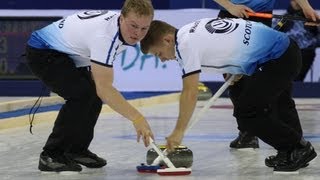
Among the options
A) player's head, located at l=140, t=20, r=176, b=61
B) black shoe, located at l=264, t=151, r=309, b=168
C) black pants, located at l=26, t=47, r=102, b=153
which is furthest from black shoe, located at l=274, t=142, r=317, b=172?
black pants, located at l=26, t=47, r=102, b=153

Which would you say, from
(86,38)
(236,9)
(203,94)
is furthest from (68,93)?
(203,94)

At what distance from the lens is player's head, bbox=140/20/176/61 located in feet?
12.7

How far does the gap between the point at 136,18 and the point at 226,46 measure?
48cm

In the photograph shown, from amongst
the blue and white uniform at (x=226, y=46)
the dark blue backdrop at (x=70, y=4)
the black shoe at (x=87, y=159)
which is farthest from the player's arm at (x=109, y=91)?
the dark blue backdrop at (x=70, y=4)

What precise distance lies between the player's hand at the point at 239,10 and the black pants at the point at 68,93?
0.90m

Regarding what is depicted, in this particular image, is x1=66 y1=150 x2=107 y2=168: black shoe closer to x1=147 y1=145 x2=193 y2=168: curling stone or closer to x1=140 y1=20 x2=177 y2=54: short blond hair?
x1=147 y1=145 x2=193 y2=168: curling stone

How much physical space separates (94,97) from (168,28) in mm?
575

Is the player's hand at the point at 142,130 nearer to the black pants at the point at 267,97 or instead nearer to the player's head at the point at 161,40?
the player's head at the point at 161,40

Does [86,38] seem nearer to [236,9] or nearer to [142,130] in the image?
[142,130]

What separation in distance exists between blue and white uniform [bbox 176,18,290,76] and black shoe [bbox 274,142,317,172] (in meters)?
0.48

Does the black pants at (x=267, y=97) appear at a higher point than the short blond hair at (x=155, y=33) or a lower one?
lower

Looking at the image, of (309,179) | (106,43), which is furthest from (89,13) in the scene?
(309,179)

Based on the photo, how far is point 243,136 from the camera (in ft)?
16.6

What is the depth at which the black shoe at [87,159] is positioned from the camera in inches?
169
